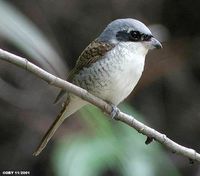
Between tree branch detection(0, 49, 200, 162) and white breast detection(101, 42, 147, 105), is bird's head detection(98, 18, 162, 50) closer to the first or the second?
white breast detection(101, 42, 147, 105)

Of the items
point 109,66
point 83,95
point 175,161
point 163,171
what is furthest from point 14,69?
point 83,95

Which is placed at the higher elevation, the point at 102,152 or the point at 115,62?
the point at 115,62

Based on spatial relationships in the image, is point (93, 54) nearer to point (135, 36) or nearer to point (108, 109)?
point (135, 36)

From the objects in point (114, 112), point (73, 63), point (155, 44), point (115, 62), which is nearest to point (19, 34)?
point (114, 112)

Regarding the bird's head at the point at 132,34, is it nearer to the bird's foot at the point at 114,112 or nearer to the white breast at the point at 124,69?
the white breast at the point at 124,69

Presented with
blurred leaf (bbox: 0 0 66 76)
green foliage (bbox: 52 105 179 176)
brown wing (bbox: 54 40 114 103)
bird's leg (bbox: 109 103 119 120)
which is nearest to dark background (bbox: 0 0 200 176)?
green foliage (bbox: 52 105 179 176)

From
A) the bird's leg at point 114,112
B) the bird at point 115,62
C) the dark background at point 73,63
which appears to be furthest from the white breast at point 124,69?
the dark background at point 73,63
